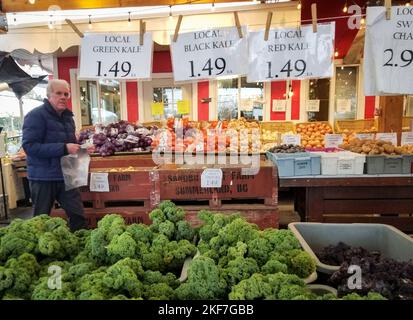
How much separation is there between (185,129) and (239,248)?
3.35 metres

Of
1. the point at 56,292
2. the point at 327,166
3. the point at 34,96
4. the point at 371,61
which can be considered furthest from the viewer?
the point at 34,96

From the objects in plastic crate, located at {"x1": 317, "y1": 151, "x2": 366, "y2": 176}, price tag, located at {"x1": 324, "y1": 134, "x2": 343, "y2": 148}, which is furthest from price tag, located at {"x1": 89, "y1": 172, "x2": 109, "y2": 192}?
price tag, located at {"x1": 324, "y1": 134, "x2": 343, "y2": 148}

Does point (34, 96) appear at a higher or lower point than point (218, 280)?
higher

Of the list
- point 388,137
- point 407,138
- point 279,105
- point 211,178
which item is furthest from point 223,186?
point 279,105

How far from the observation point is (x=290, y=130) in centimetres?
721

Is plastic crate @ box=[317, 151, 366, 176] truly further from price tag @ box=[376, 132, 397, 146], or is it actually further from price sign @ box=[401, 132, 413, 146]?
price sign @ box=[401, 132, 413, 146]

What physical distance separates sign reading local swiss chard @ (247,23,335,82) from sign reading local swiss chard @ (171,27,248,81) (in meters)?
0.13

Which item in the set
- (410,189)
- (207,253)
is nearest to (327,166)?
(410,189)

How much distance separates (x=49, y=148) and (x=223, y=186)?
1547 millimetres

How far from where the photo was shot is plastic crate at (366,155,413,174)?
138 inches

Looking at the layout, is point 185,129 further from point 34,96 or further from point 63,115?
point 34,96

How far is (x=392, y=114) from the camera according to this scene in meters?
5.01

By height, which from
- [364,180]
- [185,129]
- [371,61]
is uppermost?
[371,61]

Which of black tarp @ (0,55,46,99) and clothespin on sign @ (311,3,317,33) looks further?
black tarp @ (0,55,46,99)
